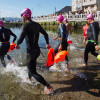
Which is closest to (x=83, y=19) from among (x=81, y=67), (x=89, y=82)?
(x=81, y=67)

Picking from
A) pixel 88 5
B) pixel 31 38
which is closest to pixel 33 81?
pixel 31 38

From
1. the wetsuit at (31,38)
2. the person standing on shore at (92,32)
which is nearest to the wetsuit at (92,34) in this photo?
the person standing on shore at (92,32)

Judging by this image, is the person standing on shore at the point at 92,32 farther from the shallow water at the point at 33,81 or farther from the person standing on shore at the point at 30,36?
the person standing on shore at the point at 30,36

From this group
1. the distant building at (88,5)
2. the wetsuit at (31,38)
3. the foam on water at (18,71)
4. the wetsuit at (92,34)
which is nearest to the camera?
the wetsuit at (31,38)

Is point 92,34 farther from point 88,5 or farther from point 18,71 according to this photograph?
point 88,5

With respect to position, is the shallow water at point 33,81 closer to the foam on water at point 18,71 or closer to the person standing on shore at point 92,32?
the foam on water at point 18,71

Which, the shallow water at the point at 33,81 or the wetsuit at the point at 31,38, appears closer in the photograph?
the wetsuit at the point at 31,38

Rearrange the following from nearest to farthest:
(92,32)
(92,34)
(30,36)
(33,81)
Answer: (30,36) < (33,81) < (92,32) < (92,34)

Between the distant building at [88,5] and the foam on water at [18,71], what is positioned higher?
the distant building at [88,5]

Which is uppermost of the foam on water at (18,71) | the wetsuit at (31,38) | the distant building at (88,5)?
the distant building at (88,5)

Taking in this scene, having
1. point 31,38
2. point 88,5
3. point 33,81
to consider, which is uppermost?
point 88,5

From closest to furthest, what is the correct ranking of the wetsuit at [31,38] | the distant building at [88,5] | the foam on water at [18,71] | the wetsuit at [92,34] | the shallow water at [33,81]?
1. the wetsuit at [31,38]
2. the shallow water at [33,81]
3. the wetsuit at [92,34]
4. the foam on water at [18,71]
5. the distant building at [88,5]

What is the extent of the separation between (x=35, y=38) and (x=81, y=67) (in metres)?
2.85

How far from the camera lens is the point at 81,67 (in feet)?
16.6
